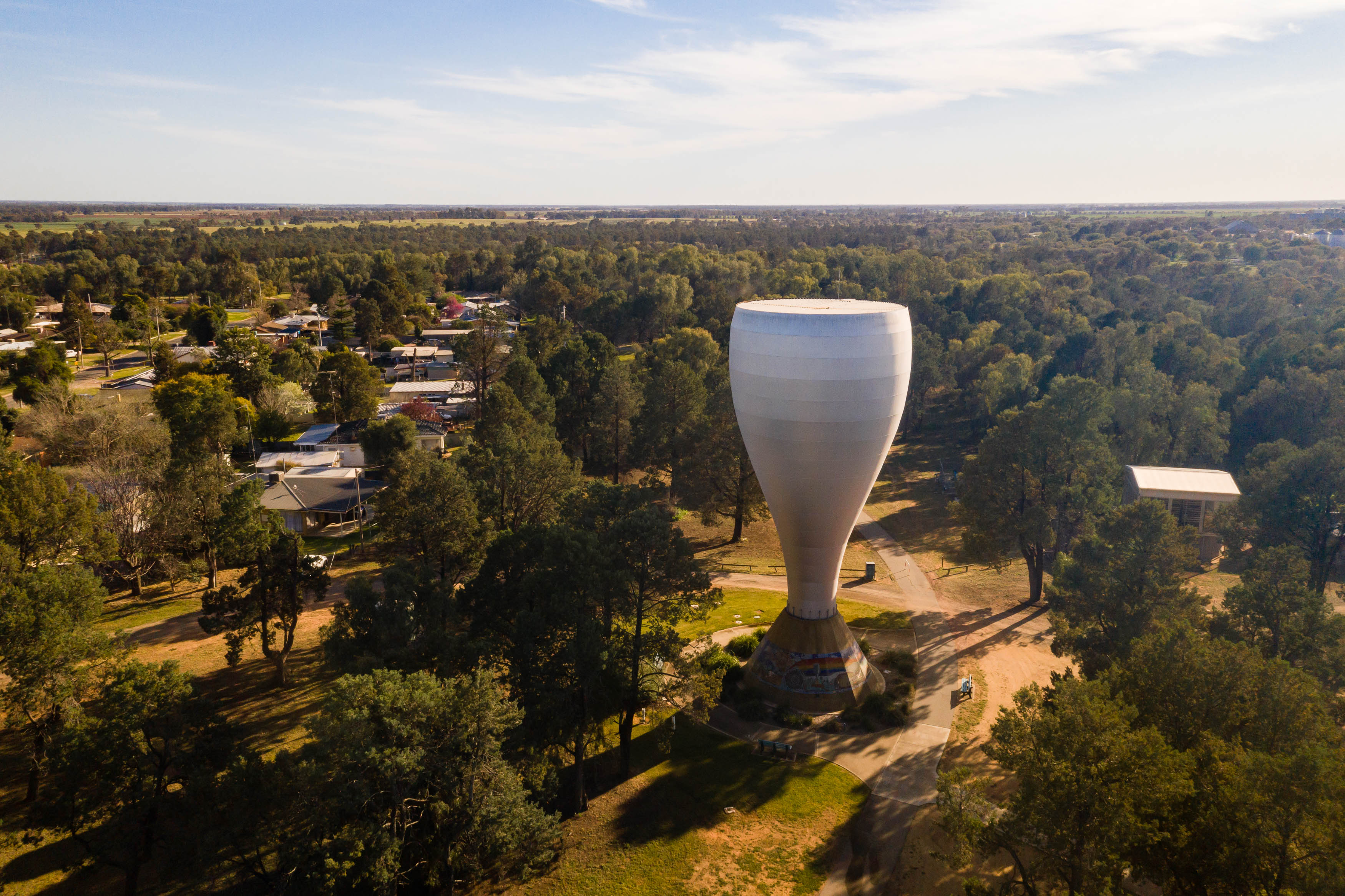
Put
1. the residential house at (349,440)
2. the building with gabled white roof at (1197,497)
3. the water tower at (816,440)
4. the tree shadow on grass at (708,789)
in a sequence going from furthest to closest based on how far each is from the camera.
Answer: the residential house at (349,440) < the building with gabled white roof at (1197,497) < the water tower at (816,440) < the tree shadow on grass at (708,789)

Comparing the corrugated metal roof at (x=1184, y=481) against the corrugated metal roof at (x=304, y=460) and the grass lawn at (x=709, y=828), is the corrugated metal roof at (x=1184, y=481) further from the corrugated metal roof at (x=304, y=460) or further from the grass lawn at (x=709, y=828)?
the corrugated metal roof at (x=304, y=460)

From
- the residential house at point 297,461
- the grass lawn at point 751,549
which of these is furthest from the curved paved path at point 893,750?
the residential house at point 297,461

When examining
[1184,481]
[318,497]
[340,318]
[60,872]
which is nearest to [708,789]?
[60,872]

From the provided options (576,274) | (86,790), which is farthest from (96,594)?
(576,274)

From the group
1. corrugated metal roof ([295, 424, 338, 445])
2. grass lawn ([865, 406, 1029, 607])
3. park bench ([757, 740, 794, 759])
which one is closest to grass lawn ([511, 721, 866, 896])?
park bench ([757, 740, 794, 759])

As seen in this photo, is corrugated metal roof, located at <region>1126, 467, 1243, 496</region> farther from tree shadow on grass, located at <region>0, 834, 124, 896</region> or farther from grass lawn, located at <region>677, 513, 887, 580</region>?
tree shadow on grass, located at <region>0, 834, 124, 896</region>

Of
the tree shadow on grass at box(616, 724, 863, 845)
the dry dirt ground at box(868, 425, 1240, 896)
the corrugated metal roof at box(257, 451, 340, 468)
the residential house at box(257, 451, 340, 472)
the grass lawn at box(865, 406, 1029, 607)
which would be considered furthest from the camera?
the corrugated metal roof at box(257, 451, 340, 468)

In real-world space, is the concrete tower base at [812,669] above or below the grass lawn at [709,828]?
above
